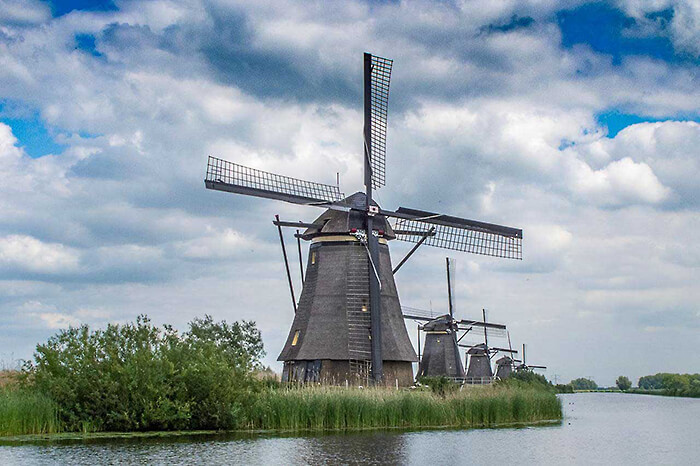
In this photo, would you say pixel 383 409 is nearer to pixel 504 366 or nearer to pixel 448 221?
pixel 448 221

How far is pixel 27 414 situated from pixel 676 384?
84993 millimetres

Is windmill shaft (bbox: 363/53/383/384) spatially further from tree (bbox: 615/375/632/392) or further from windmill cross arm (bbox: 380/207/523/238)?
tree (bbox: 615/375/632/392)

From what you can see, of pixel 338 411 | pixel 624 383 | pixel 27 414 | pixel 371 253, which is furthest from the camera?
pixel 624 383

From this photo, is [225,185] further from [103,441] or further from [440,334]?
[440,334]

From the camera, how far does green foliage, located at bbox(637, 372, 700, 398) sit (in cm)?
8038

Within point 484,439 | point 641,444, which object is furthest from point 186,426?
point 641,444

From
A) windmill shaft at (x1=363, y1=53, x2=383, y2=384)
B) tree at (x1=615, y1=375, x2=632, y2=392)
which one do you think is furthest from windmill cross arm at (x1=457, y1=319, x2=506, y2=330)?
tree at (x1=615, y1=375, x2=632, y2=392)

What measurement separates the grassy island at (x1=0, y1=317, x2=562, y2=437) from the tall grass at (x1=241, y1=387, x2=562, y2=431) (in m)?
0.03

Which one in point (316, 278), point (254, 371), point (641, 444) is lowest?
point (641, 444)

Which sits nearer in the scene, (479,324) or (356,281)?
(356,281)

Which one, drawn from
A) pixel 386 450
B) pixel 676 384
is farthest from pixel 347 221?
pixel 676 384

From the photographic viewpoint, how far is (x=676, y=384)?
91438 mm

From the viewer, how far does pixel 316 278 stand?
29.0 metres

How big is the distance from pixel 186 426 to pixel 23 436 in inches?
146
